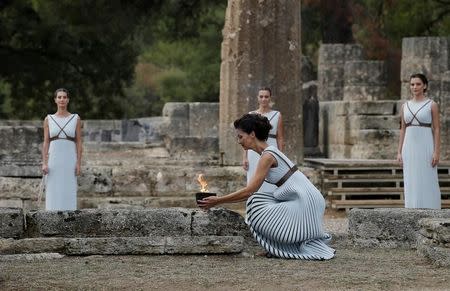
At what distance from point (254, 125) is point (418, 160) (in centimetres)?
329

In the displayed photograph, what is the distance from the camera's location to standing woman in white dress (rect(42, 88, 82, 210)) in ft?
42.1

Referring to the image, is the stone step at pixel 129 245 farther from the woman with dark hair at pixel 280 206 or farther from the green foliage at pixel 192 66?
the green foliage at pixel 192 66

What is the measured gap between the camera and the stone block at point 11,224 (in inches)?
395

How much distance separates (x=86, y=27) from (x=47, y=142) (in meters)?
20.4

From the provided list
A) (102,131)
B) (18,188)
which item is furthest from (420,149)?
(102,131)

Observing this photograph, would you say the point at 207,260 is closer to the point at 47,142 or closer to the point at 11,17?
the point at 47,142

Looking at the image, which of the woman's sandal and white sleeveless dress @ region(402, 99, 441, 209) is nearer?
the woman's sandal

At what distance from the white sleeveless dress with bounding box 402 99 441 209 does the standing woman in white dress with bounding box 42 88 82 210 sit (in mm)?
3311

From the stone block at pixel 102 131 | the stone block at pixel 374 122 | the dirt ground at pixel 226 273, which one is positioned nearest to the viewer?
the dirt ground at pixel 226 273

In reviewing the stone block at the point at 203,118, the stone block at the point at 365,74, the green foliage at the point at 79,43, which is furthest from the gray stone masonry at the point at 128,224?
the green foliage at the point at 79,43

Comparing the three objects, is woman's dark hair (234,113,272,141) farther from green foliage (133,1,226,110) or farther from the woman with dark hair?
green foliage (133,1,226,110)

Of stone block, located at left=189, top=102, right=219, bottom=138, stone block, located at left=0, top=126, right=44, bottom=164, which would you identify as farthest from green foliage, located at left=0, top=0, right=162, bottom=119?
stone block, located at left=0, top=126, right=44, bottom=164

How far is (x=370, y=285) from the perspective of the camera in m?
8.19

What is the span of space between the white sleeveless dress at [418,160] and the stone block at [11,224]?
4.26m
